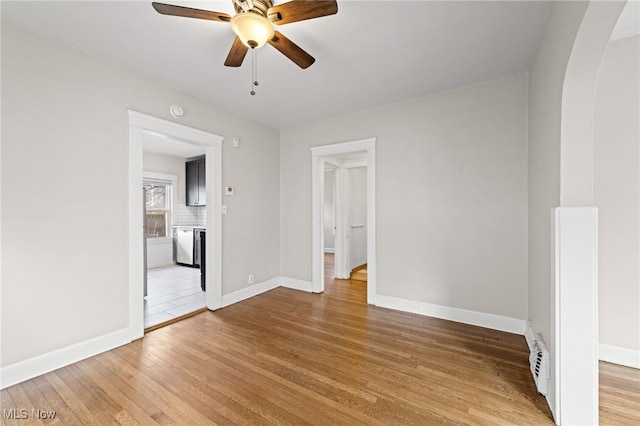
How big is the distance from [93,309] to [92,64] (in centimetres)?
218

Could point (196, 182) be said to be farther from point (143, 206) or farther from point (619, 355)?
point (619, 355)

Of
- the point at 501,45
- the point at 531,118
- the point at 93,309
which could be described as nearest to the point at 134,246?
the point at 93,309

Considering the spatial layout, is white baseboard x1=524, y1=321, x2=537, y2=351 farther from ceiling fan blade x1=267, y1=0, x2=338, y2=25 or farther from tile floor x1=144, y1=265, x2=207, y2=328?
tile floor x1=144, y1=265, x2=207, y2=328

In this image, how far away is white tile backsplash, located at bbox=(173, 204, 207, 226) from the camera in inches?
249

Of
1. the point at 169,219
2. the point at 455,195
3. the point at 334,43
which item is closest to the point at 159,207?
the point at 169,219

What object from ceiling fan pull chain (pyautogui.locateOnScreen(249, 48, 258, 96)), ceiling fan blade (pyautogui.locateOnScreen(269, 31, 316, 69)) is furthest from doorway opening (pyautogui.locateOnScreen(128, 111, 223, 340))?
ceiling fan blade (pyautogui.locateOnScreen(269, 31, 316, 69))

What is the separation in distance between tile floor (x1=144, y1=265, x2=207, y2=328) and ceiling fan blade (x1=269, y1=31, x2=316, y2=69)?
9.96 feet

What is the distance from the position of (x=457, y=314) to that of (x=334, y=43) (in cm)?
303

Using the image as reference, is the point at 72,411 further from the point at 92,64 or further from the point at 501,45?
the point at 501,45

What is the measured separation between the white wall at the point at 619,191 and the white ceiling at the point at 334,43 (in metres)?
0.68

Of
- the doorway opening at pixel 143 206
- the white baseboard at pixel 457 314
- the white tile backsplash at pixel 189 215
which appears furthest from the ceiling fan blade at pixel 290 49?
the white tile backsplash at pixel 189 215

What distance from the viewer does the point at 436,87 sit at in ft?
9.36

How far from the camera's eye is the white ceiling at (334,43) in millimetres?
1765

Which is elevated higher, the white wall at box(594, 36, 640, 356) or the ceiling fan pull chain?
the ceiling fan pull chain
